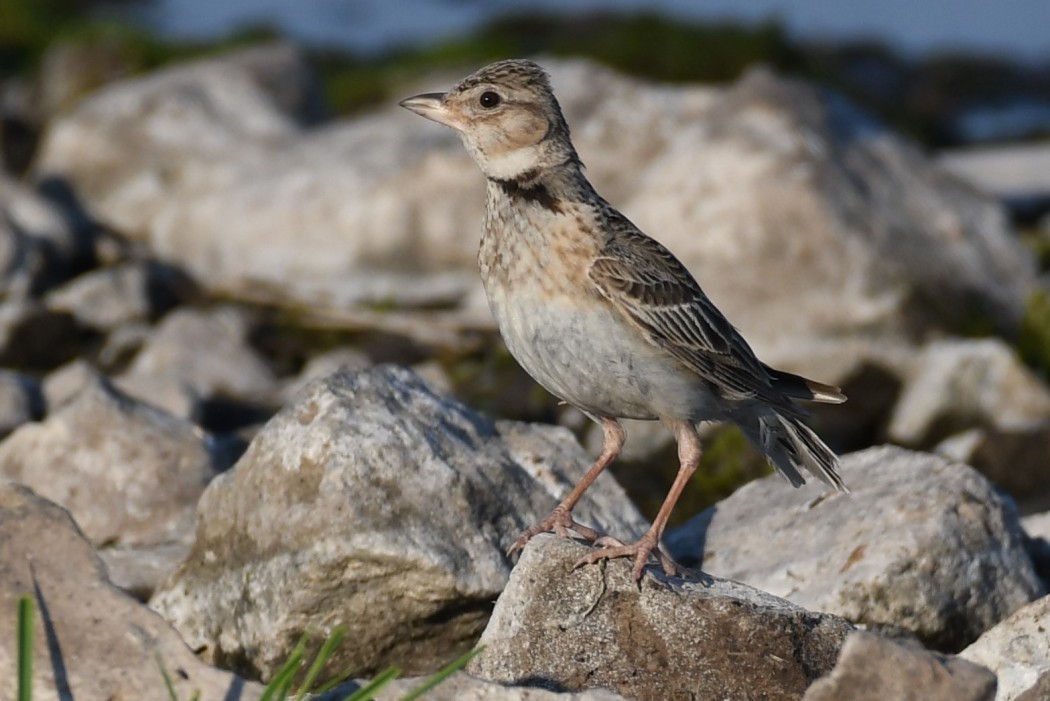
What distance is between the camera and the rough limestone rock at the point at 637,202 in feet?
38.2

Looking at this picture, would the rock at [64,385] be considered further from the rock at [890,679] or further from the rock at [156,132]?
the rock at [890,679]

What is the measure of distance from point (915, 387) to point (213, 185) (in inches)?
244

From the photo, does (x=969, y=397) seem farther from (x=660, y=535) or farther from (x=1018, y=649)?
(x=1018, y=649)

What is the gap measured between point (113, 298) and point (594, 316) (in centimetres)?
641

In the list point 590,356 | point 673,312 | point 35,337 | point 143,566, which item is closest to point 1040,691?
point 590,356

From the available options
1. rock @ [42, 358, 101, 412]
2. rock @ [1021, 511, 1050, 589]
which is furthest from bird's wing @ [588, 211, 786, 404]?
rock @ [42, 358, 101, 412]

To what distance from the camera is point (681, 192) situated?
12.1m

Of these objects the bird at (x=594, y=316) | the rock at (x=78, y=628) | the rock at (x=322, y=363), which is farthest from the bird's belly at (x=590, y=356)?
the rock at (x=322, y=363)

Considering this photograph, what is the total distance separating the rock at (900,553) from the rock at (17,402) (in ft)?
13.4

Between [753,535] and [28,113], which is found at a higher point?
[753,535]

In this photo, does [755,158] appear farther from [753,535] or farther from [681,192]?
[753,535]

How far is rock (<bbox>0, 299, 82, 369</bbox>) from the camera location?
1148 cm

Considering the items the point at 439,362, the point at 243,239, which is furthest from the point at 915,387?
the point at 243,239

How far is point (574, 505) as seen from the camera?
22.9 feet
